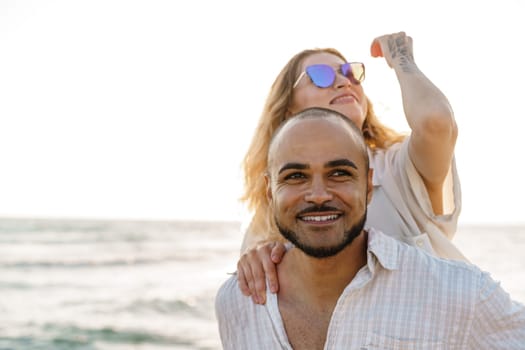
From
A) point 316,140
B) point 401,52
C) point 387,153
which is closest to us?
point 316,140

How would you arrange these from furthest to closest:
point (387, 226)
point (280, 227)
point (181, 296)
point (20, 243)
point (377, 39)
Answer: point (20, 243)
point (181, 296)
point (377, 39)
point (387, 226)
point (280, 227)

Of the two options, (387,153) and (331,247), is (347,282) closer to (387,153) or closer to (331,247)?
(331,247)

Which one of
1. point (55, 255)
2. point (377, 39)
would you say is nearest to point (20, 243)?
point (55, 255)

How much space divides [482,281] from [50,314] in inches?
500

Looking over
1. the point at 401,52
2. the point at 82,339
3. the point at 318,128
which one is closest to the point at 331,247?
the point at 318,128

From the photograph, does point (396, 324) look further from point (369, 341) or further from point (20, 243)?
point (20, 243)

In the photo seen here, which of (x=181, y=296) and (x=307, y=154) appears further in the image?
(x=181, y=296)

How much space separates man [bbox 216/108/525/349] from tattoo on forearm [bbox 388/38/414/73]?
3.06ft

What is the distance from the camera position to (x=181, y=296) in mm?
15805

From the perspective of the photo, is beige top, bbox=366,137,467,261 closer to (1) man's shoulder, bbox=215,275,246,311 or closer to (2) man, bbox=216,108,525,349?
(2) man, bbox=216,108,525,349

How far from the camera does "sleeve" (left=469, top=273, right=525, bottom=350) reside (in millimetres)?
2689

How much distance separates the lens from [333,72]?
13.0 feet

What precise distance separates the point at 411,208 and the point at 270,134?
1199 millimetres

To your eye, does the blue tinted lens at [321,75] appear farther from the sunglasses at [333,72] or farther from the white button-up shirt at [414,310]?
the white button-up shirt at [414,310]
